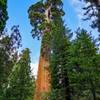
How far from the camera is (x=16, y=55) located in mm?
52625

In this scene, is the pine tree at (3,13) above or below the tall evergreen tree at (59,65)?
above

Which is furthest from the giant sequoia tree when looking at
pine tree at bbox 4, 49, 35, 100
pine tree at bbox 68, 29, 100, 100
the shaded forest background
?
pine tree at bbox 4, 49, 35, 100

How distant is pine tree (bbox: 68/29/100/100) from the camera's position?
25422mm

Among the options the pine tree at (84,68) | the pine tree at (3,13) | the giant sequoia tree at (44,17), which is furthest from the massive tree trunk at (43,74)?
the pine tree at (3,13)

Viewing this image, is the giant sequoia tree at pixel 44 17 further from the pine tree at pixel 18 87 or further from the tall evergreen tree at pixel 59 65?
the pine tree at pixel 18 87

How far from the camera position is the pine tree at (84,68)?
83.4ft

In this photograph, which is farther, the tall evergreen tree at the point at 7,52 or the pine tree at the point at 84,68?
the tall evergreen tree at the point at 7,52

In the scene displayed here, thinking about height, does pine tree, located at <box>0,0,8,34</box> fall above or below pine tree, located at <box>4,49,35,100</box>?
above

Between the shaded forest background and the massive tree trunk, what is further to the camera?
the massive tree trunk

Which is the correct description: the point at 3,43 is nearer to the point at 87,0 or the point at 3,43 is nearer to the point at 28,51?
the point at 28,51

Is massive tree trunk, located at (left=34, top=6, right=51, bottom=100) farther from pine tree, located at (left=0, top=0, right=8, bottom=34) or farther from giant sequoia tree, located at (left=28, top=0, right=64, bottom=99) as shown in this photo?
pine tree, located at (left=0, top=0, right=8, bottom=34)

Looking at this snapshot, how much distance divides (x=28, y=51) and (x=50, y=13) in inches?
926

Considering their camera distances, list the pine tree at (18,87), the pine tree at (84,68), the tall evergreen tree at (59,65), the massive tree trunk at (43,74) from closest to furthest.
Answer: the pine tree at (84,68), the tall evergreen tree at (59,65), the massive tree trunk at (43,74), the pine tree at (18,87)

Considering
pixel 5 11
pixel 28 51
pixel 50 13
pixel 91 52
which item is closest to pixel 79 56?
pixel 91 52
